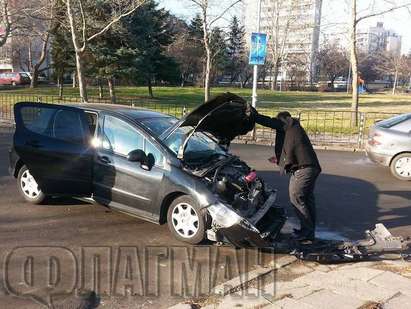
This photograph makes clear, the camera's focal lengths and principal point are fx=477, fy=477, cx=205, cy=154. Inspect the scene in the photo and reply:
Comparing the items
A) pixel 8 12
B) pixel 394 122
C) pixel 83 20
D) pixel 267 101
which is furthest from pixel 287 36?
pixel 394 122

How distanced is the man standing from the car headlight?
3.25 feet

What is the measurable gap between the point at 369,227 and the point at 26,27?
95.5ft

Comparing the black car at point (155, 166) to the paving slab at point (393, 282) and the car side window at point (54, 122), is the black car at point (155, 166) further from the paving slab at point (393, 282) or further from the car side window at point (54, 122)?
the paving slab at point (393, 282)

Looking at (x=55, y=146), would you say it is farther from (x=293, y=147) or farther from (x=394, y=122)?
(x=394, y=122)

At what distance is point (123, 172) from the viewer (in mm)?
6062

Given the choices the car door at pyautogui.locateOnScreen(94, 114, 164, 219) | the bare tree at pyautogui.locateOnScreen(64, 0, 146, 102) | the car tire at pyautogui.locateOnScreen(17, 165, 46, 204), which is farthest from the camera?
the bare tree at pyautogui.locateOnScreen(64, 0, 146, 102)

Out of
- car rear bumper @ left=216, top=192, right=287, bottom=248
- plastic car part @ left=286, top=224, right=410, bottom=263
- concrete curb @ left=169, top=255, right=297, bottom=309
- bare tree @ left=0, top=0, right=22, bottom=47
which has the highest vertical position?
bare tree @ left=0, top=0, right=22, bottom=47

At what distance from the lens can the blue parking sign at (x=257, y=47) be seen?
15120mm

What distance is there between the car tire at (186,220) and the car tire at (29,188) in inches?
90.9

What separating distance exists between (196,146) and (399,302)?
3089mm

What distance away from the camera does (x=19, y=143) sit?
6840mm

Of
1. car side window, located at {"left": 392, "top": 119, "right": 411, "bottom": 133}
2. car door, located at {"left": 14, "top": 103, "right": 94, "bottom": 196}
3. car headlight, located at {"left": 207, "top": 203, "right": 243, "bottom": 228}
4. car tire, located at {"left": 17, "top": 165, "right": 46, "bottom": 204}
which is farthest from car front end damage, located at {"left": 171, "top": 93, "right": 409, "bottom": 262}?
car side window, located at {"left": 392, "top": 119, "right": 411, "bottom": 133}

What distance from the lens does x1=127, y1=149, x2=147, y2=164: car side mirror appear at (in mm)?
5773

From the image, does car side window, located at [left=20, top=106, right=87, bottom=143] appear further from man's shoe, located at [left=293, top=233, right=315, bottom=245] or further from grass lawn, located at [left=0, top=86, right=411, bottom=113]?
grass lawn, located at [left=0, top=86, right=411, bottom=113]
